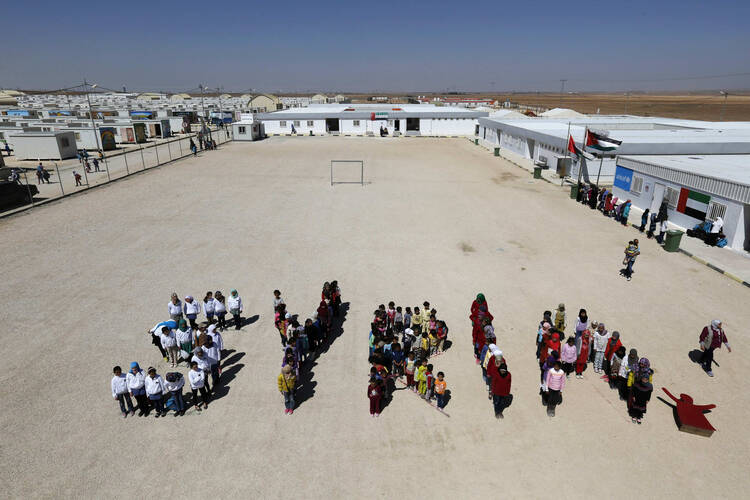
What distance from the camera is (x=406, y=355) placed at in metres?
10.7

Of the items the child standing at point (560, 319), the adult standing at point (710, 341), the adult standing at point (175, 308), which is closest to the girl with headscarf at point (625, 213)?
the adult standing at point (710, 341)

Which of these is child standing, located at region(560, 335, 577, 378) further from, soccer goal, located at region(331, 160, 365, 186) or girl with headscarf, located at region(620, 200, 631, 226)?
soccer goal, located at region(331, 160, 365, 186)

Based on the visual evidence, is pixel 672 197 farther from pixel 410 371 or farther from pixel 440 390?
pixel 440 390

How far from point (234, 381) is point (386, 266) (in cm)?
801

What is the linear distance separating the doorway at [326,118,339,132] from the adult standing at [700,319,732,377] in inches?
2289

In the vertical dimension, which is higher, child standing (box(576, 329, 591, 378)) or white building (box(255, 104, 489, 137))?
white building (box(255, 104, 489, 137))

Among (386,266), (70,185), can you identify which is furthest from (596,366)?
(70,185)

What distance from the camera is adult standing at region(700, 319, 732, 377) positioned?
9.98 meters

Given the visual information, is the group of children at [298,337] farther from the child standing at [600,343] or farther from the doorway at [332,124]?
the doorway at [332,124]

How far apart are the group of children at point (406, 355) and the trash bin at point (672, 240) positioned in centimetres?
1258

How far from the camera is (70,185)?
2969cm

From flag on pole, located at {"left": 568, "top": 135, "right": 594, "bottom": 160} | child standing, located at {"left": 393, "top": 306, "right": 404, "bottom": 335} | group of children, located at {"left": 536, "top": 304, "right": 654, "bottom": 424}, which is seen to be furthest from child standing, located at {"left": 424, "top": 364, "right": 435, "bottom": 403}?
flag on pole, located at {"left": 568, "top": 135, "right": 594, "bottom": 160}

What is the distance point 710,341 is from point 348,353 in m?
8.92

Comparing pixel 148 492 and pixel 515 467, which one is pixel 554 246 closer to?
pixel 515 467
